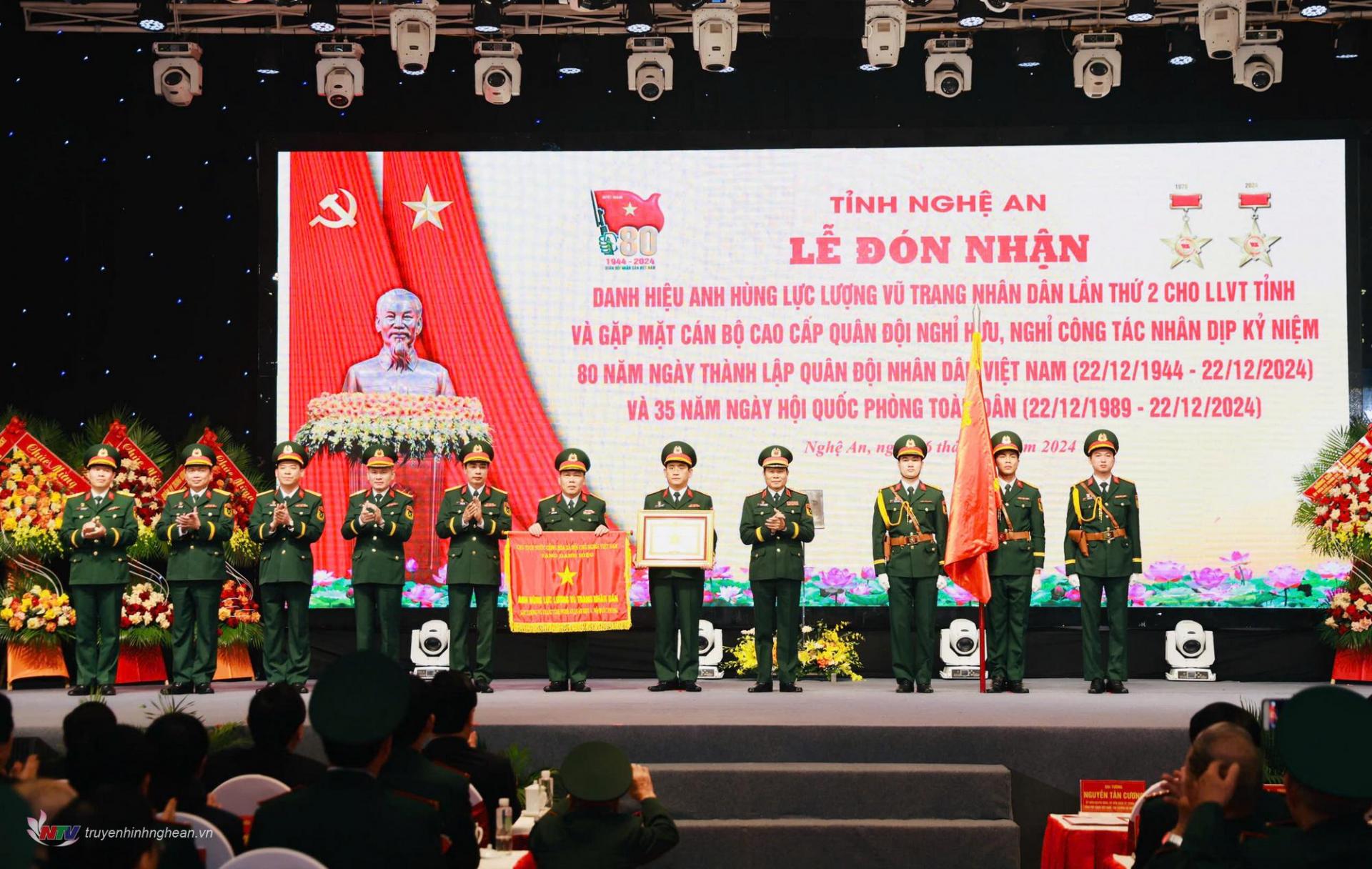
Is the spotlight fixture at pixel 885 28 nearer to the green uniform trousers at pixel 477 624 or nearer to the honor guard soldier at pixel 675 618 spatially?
the honor guard soldier at pixel 675 618

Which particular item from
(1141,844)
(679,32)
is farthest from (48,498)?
(1141,844)

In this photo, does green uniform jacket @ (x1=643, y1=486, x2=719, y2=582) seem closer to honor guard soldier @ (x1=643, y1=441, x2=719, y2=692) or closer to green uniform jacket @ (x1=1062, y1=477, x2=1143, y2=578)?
honor guard soldier @ (x1=643, y1=441, x2=719, y2=692)

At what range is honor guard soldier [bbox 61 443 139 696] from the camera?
8273 millimetres

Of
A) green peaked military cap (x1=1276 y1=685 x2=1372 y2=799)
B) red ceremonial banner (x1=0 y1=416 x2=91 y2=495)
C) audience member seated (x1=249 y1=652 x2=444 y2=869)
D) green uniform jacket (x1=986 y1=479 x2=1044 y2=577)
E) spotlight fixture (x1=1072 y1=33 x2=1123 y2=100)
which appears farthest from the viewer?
spotlight fixture (x1=1072 y1=33 x2=1123 y2=100)

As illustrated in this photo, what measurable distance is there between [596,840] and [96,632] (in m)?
5.87

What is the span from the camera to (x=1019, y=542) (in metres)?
8.61

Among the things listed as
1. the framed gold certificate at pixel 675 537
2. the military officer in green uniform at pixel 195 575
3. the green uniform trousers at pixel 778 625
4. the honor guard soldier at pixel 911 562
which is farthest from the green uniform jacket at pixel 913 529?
the military officer in green uniform at pixel 195 575

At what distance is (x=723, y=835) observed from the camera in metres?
5.89

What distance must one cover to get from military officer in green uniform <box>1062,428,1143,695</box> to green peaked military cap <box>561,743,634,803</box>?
18.4ft

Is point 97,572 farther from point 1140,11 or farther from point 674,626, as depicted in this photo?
point 1140,11

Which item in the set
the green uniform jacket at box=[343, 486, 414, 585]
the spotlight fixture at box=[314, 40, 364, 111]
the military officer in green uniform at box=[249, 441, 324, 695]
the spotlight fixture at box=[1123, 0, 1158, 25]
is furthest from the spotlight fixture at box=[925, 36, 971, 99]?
the military officer in green uniform at box=[249, 441, 324, 695]

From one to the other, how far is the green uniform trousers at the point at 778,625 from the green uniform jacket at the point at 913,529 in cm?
56

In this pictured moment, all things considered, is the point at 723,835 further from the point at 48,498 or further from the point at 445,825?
the point at 48,498

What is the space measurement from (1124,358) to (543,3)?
14.8ft
